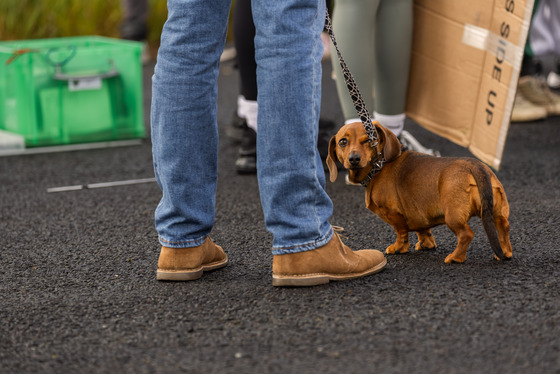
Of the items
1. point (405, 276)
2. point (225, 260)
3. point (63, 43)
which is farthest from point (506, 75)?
point (63, 43)

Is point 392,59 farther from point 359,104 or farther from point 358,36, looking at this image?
point 359,104

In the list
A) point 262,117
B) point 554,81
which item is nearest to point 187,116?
point 262,117

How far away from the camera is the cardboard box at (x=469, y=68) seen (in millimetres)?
2387

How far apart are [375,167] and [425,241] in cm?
25

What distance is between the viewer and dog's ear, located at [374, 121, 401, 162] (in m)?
1.81

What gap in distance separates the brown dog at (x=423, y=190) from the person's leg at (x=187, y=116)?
322mm

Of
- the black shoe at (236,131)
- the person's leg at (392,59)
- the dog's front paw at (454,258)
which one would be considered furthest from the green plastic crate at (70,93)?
the dog's front paw at (454,258)

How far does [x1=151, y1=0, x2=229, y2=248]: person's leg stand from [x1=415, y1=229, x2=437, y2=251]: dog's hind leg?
0.53 meters

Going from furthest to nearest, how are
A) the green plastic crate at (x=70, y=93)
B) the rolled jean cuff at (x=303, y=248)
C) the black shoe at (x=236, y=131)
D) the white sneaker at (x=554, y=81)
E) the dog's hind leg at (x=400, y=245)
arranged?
the white sneaker at (x=554, y=81) < the green plastic crate at (x=70, y=93) < the black shoe at (x=236, y=131) < the dog's hind leg at (x=400, y=245) < the rolled jean cuff at (x=303, y=248)

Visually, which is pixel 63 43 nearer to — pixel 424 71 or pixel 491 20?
pixel 424 71

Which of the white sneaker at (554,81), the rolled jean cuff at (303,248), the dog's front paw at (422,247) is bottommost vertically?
the white sneaker at (554,81)

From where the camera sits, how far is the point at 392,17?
8.47ft

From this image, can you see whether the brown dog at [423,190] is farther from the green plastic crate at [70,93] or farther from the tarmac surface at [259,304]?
the green plastic crate at [70,93]

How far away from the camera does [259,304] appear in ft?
5.33
